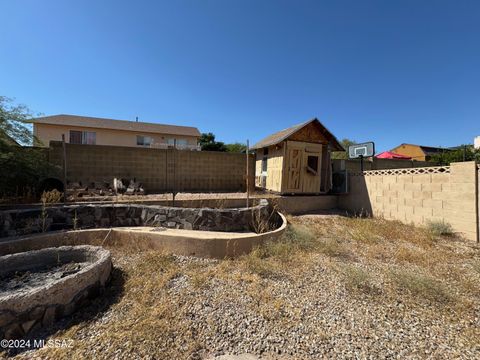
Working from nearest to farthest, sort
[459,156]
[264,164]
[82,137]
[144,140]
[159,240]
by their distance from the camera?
[159,240] < [264,164] < [459,156] < [82,137] < [144,140]

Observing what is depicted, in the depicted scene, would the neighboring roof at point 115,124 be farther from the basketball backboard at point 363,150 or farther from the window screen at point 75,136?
the basketball backboard at point 363,150

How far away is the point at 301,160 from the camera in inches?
362

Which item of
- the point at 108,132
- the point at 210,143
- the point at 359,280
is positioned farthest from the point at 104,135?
the point at 359,280

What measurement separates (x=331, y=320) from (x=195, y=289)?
183cm

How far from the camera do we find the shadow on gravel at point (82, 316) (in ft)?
7.07

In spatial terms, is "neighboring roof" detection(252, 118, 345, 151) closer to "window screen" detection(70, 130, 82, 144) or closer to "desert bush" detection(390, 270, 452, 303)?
"desert bush" detection(390, 270, 452, 303)

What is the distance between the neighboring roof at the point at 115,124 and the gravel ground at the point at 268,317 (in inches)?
669

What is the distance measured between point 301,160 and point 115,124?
16430 millimetres

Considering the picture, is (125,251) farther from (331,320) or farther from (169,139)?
(169,139)

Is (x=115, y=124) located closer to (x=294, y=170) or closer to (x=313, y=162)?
(x=294, y=170)

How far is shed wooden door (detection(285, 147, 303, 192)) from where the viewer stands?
8891 mm

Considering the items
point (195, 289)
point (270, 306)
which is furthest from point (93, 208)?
point (270, 306)

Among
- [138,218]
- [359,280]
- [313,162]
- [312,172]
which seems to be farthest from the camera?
[313,162]

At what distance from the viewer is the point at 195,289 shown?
315 centimetres
